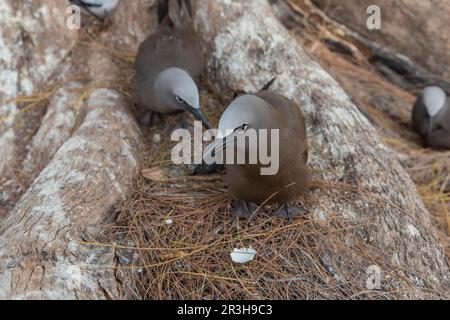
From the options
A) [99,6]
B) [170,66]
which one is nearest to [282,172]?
[170,66]

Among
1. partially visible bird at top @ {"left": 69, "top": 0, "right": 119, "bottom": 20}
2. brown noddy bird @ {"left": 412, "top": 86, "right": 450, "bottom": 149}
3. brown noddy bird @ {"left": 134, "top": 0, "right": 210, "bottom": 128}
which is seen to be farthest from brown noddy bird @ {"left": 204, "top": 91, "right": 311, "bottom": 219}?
brown noddy bird @ {"left": 412, "top": 86, "right": 450, "bottom": 149}

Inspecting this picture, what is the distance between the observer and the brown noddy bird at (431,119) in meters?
5.93

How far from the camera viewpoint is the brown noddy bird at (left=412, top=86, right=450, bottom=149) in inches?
233

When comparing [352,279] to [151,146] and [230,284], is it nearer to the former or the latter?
[230,284]

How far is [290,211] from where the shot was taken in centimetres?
375

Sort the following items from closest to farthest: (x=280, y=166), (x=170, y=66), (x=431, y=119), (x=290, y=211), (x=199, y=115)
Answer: (x=280, y=166), (x=290, y=211), (x=199, y=115), (x=170, y=66), (x=431, y=119)

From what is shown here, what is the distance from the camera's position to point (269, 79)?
461 cm

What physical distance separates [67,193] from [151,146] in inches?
41.4

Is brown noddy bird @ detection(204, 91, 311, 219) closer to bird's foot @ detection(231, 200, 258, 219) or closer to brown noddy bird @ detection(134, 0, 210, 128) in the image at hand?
bird's foot @ detection(231, 200, 258, 219)

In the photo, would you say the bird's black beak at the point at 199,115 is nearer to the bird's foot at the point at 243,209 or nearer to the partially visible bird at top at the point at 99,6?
the bird's foot at the point at 243,209

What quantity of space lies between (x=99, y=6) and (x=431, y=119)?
3655mm

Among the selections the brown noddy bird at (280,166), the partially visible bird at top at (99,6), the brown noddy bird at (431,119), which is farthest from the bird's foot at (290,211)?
the brown noddy bird at (431,119)

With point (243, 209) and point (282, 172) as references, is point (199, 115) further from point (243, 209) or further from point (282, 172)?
point (282, 172)
